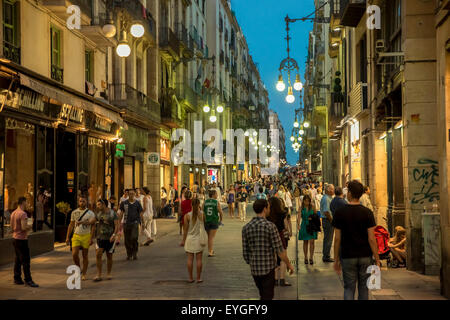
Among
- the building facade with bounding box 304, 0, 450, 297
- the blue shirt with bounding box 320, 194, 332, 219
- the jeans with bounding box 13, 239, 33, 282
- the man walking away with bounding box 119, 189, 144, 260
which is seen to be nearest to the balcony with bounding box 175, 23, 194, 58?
the building facade with bounding box 304, 0, 450, 297

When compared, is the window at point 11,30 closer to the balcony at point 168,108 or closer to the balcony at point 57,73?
the balcony at point 57,73

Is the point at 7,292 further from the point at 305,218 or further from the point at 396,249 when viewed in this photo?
the point at 396,249

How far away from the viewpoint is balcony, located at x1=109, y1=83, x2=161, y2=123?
2464cm

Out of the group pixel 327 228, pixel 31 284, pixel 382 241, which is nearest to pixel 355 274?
pixel 382 241

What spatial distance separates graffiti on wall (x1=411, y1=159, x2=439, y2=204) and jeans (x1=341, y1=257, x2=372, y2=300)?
18.5 ft

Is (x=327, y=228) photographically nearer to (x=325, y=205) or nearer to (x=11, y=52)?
(x=325, y=205)

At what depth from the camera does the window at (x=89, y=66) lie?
21.8 meters

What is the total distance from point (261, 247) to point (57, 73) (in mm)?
13010

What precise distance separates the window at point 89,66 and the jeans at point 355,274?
53.6 ft

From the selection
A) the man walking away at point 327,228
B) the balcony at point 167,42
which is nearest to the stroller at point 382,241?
the man walking away at point 327,228

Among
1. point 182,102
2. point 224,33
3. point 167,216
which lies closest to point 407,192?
point 167,216

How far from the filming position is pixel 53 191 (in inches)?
705

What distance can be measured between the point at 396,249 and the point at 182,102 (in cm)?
2526

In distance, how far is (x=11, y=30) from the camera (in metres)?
15.5
